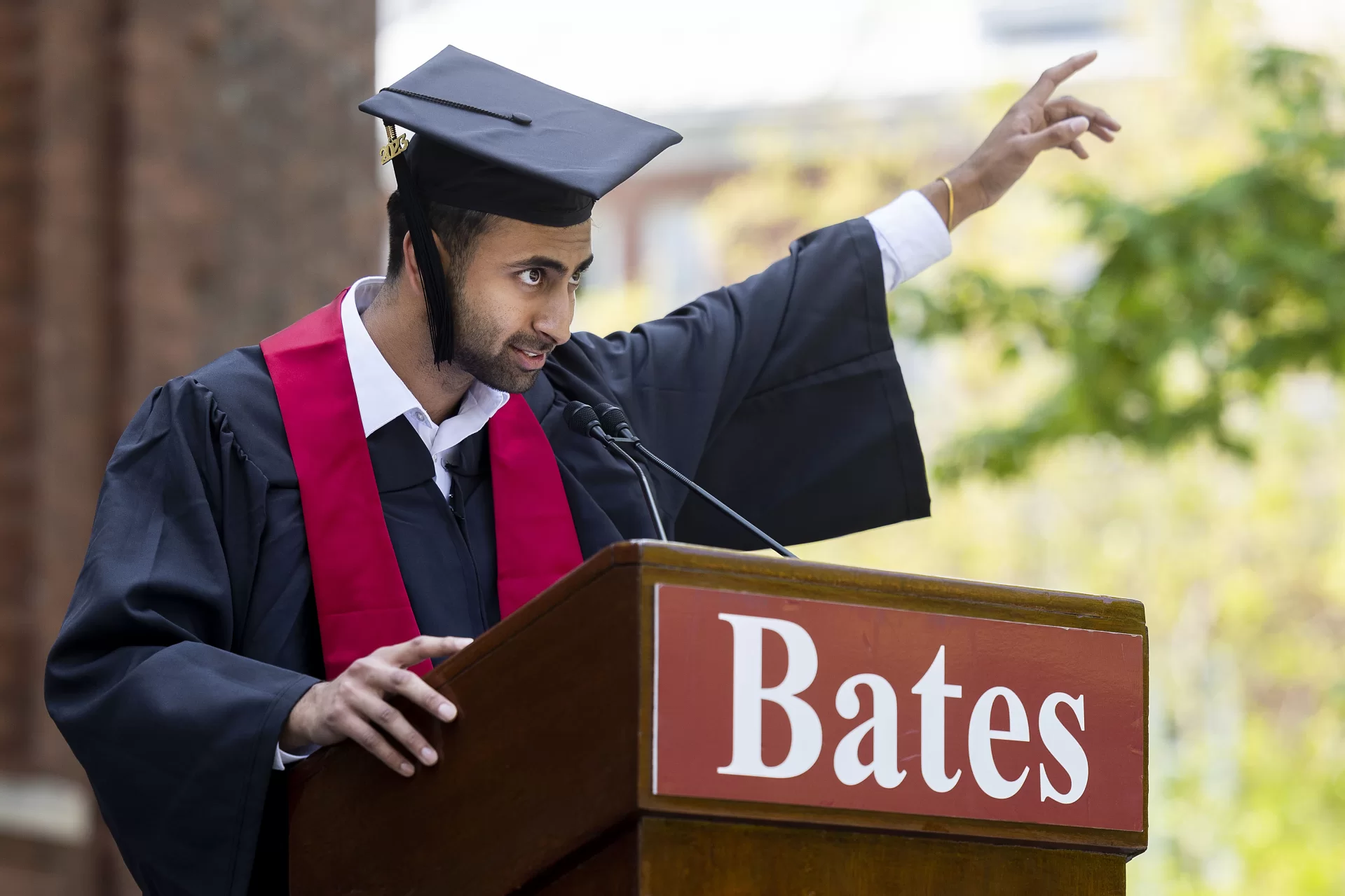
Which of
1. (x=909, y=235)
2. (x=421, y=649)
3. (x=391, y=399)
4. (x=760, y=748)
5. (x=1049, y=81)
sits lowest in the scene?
(x=760, y=748)

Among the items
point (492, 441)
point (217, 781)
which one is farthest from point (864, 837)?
point (492, 441)

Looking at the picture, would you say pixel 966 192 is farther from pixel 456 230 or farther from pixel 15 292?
pixel 15 292

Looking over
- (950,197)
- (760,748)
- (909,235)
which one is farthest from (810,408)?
(760,748)

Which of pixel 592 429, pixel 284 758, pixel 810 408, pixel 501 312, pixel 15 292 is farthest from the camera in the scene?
pixel 15 292

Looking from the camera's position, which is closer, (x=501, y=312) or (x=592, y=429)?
(x=592, y=429)

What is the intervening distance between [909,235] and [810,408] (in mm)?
390

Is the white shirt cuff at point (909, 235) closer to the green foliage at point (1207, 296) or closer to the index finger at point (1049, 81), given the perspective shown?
the index finger at point (1049, 81)

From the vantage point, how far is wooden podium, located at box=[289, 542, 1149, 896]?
Answer: 167cm

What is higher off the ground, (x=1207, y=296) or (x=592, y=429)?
(x=1207, y=296)

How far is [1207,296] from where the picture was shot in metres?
6.08

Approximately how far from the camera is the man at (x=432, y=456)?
211 cm

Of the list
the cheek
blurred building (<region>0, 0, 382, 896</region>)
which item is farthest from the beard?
blurred building (<region>0, 0, 382, 896</region>)

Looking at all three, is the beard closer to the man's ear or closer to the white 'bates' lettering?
the man's ear

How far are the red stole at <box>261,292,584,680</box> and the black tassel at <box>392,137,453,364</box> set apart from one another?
0.16 meters
